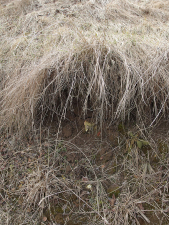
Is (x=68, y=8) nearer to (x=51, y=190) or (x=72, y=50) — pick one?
(x=72, y=50)

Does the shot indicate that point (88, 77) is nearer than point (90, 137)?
Yes

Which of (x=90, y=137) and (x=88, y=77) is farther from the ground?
(x=88, y=77)

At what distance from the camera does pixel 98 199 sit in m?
1.62

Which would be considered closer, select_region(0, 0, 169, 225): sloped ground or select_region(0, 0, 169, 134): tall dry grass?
select_region(0, 0, 169, 225): sloped ground

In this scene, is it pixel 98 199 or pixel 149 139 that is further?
pixel 149 139

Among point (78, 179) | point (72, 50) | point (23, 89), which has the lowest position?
point (78, 179)

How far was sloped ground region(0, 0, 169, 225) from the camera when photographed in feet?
5.25

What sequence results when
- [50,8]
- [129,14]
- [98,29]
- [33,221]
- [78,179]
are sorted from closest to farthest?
→ [33,221], [78,179], [98,29], [129,14], [50,8]

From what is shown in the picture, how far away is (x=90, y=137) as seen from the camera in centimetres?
194

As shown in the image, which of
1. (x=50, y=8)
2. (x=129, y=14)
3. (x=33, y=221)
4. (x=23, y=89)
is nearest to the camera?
(x=33, y=221)

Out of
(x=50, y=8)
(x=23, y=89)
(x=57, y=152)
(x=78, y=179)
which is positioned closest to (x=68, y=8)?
(x=50, y=8)

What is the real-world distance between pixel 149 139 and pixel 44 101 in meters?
1.17

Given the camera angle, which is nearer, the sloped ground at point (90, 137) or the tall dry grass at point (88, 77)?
the sloped ground at point (90, 137)

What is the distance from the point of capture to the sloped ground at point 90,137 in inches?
63.1
